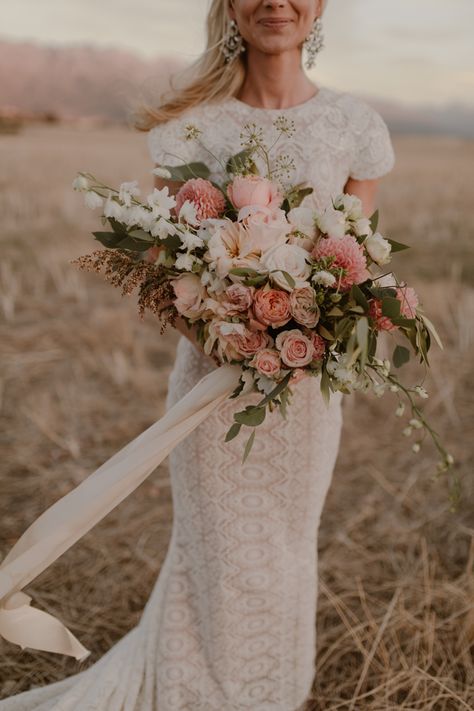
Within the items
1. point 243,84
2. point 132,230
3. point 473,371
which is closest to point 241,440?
point 132,230

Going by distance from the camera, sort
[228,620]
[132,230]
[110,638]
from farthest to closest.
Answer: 1. [110,638]
2. [228,620]
3. [132,230]

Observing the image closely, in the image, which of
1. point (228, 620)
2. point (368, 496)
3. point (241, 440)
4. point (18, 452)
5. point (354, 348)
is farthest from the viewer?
point (18, 452)

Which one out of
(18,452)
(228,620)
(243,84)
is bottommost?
(18,452)

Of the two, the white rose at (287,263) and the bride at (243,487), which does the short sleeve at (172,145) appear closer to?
the bride at (243,487)

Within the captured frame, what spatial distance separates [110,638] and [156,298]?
2063 mm

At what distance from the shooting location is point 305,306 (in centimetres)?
164

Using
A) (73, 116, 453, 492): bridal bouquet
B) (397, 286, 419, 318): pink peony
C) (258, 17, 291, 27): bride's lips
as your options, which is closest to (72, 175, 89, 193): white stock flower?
(73, 116, 453, 492): bridal bouquet

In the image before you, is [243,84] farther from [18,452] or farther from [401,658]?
[18,452]

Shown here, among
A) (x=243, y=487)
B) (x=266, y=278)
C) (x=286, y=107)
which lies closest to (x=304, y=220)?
(x=266, y=278)

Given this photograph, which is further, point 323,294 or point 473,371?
point 473,371

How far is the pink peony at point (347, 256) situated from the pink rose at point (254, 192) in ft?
0.64

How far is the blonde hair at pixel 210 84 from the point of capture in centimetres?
236

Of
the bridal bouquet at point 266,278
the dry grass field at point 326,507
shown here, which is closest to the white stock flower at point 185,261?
the bridal bouquet at point 266,278

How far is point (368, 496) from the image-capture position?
14.1 feet
